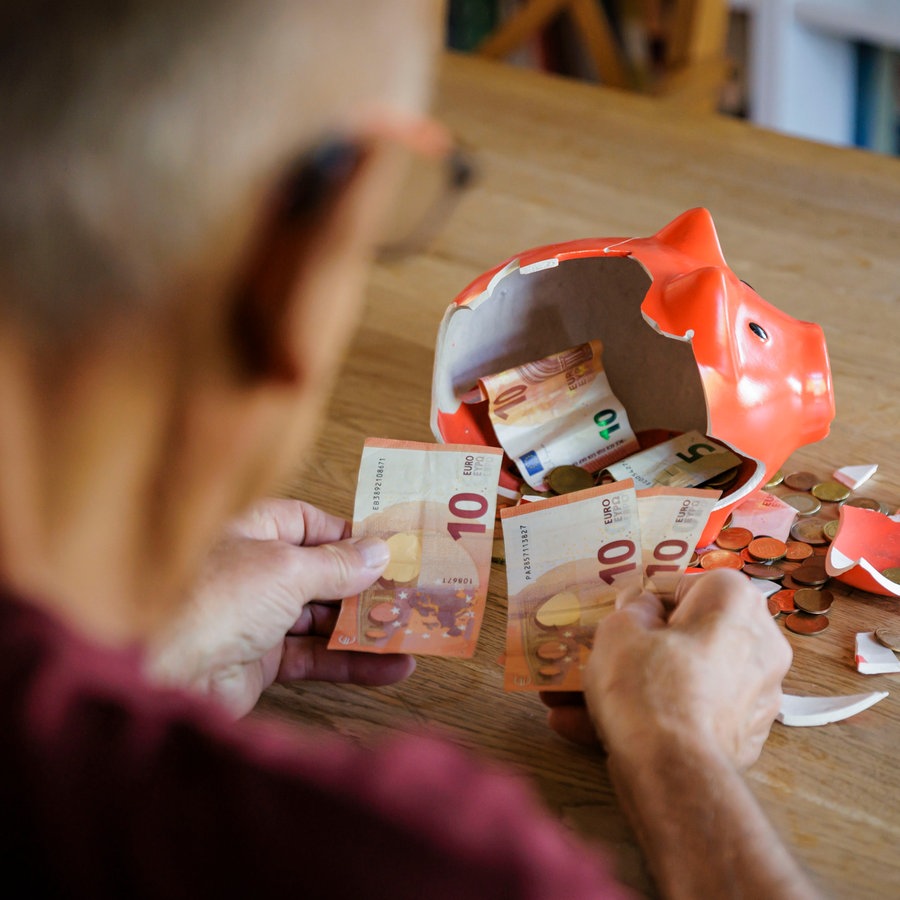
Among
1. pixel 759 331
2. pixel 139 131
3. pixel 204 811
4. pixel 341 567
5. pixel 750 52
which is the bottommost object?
pixel 750 52

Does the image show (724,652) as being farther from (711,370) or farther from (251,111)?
(251,111)

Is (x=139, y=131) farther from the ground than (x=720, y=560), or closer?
farther from the ground

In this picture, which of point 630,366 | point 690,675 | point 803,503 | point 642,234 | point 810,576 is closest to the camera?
point 690,675

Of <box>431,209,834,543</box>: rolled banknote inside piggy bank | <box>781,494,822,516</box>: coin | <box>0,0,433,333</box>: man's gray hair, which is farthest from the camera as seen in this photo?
<box>781,494,822,516</box>: coin

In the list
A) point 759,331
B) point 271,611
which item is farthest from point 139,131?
point 759,331

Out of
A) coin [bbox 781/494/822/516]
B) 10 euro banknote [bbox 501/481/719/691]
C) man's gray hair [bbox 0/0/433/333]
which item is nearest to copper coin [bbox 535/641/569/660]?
10 euro banknote [bbox 501/481/719/691]

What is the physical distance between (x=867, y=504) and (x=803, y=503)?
0.21 feet

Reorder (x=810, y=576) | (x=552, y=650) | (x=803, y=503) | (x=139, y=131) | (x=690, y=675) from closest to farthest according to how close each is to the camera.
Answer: (x=139, y=131), (x=690, y=675), (x=552, y=650), (x=810, y=576), (x=803, y=503)

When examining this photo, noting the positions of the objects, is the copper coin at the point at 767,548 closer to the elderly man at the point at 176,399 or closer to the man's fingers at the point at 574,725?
the man's fingers at the point at 574,725

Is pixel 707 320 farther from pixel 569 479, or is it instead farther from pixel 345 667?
pixel 345 667

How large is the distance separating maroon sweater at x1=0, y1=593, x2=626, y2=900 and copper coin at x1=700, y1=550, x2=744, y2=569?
651 mm

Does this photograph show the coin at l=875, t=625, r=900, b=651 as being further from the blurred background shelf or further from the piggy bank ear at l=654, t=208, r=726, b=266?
the blurred background shelf

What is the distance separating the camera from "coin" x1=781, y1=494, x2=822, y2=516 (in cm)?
116

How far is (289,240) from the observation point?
0.44 m
